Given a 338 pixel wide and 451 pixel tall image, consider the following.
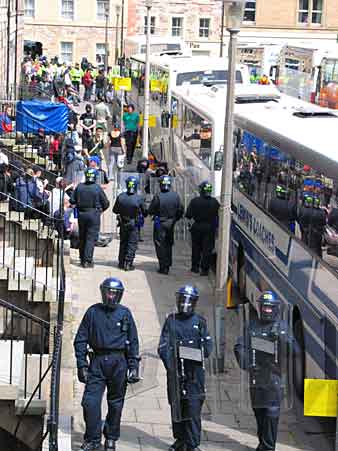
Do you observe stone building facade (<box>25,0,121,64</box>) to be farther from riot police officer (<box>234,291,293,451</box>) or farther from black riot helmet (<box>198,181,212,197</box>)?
riot police officer (<box>234,291,293,451</box>)

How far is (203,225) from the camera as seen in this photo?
19.5m

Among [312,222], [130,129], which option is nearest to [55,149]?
[130,129]

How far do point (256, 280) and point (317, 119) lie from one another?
2348 mm

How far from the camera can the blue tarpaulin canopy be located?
1072 inches

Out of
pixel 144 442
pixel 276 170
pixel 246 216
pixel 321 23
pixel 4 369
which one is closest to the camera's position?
pixel 144 442

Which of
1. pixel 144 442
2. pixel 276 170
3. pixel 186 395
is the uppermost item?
pixel 276 170

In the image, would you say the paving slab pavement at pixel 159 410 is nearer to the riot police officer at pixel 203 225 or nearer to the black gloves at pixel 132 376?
the riot police officer at pixel 203 225

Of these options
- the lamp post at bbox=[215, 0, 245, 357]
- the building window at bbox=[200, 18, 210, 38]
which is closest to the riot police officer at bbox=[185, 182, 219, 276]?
the lamp post at bbox=[215, 0, 245, 357]

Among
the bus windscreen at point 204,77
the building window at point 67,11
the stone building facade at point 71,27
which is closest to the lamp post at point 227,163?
the bus windscreen at point 204,77

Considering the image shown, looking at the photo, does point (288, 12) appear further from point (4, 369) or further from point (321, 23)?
point (4, 369)

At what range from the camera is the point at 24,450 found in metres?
13.4

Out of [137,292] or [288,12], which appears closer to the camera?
[137,292]

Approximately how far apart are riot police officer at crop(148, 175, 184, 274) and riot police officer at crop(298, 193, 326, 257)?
18.9ft

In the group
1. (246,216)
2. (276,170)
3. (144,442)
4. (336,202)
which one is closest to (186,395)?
(144,442)
